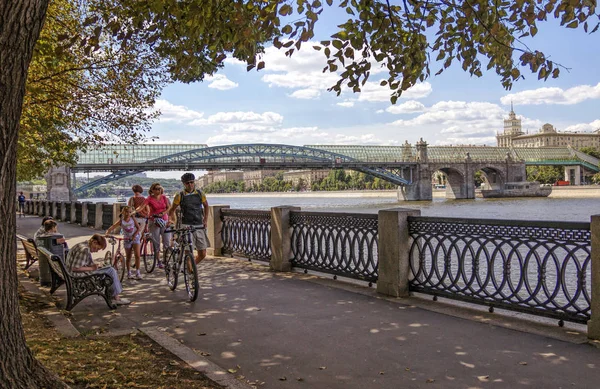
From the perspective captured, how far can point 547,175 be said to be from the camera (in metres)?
129

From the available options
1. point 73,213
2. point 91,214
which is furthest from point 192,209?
point 73,213

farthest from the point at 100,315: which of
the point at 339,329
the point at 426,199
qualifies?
the point at 426,199

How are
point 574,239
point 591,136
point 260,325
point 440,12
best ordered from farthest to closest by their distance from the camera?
point 591,136, point 440,12, point 260,325, point 574,239

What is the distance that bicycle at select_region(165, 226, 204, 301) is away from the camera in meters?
6.65

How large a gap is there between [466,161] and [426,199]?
46.5 ft

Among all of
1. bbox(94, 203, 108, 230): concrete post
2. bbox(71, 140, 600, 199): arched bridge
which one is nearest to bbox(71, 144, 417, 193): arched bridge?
bbox(71, 140, 600, 199): arched bridge

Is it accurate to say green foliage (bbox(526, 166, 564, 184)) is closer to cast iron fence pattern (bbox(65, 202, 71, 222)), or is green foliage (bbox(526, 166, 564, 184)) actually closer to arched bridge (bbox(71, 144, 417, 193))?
arched bridge (bbox(71, 144, 417, 193))

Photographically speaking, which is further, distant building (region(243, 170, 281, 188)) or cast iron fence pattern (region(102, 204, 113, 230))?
distant building (region(243, 170, 281, 188))

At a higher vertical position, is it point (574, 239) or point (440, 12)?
point (440, 12)

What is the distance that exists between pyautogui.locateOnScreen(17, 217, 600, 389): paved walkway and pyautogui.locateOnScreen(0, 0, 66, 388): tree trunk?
1505 millimetres

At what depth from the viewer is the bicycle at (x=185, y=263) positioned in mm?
6648

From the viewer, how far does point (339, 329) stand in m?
5.24

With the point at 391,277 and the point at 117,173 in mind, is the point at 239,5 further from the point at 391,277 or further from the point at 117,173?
the point at 117,173

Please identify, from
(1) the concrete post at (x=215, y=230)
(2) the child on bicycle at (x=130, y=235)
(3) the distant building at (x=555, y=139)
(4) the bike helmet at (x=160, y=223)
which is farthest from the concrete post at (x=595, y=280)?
(3) the distant building at (x=555, y=139)
